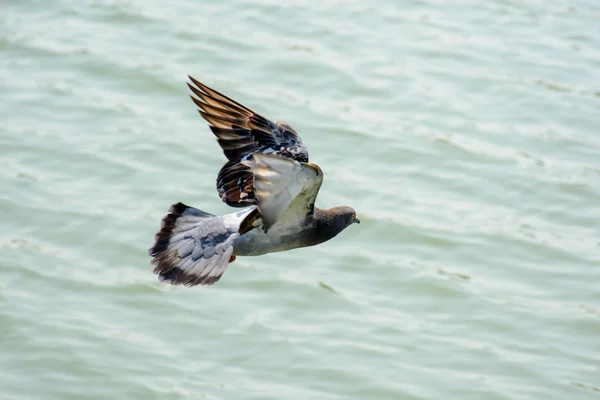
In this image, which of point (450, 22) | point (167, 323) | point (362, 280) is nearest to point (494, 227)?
point (362, 280)

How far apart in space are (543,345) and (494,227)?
1.71 m

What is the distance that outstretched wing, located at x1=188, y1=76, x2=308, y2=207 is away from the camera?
6.41 m

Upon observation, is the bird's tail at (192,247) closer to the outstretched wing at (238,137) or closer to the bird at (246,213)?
the bird at (246,213)

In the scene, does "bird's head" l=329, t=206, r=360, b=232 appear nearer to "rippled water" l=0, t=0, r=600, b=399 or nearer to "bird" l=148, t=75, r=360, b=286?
"bird" l=148, t=75, r=360, b=286

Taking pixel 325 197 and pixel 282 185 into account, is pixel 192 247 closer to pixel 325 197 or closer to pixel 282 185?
pixel 282 185

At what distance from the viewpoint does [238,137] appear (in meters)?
6.55

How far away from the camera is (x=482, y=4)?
1390 cm

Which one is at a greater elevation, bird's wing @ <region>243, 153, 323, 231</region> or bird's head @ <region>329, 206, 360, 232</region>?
bird's wing @ <region>243, 153, 323, 231</region>

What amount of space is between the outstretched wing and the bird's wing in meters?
0.68

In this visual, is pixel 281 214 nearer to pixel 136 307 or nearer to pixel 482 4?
pixel 136 307

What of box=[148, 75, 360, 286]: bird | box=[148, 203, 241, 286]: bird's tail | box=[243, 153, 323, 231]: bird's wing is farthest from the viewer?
box=[148, 203, 241, 286]: bird's tail

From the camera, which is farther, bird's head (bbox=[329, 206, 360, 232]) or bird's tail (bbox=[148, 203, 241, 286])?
bird's head (bbox=[329, 206, 360, 232])

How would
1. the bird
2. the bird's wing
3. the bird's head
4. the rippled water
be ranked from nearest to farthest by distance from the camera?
the bird's wing < the bird < the bird's head < the rippled water

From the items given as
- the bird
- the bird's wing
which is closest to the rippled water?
the bird
